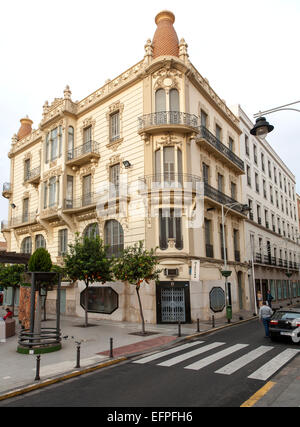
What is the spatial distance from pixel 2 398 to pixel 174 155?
17.7 m

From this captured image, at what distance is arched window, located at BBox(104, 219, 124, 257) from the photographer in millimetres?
23594

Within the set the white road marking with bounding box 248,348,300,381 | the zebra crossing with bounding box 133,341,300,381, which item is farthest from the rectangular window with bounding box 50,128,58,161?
the white road marking with bounding box 248,348,300,381

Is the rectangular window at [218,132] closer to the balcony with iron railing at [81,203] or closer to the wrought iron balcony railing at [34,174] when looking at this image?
the balcony with iron railing at [81,203]

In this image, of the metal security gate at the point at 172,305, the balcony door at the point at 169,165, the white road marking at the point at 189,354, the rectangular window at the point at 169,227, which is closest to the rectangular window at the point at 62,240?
the rectangular window at the point at 169,227

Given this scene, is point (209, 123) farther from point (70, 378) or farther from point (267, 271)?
point (70, 378)

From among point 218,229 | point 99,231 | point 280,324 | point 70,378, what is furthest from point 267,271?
point 70,378

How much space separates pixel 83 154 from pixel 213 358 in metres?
20.0

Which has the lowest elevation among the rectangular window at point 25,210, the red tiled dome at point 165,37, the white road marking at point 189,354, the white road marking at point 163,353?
the white road marking at point 163,353

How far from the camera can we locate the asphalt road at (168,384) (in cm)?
724

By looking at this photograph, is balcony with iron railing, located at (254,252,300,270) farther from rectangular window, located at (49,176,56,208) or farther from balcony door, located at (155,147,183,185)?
rectangular window, located at (49,176,56,208)

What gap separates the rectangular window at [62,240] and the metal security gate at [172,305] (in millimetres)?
11241
